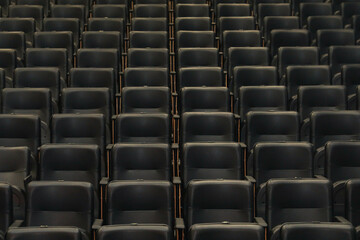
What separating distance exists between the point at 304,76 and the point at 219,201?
520 mm

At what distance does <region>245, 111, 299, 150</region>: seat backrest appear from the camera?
1.19 meters

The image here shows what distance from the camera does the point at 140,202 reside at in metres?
0.94

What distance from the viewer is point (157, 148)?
1059mm

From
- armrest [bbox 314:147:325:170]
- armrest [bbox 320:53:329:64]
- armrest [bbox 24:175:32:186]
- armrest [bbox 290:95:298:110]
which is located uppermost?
armrest [bbox 320:53:329:64]

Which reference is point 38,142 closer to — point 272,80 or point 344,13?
point 272,80

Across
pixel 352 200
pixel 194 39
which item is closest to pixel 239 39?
pixel 194 39

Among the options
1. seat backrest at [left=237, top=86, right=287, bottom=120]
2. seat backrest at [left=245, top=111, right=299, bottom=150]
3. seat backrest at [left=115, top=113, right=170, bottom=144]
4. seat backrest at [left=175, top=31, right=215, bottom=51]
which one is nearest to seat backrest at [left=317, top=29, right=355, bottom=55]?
seat backrest at [left=175, top=31, right=215, bottom=51]

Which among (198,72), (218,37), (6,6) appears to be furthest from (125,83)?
(6,6)

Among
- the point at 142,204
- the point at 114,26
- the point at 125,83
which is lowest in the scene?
the point at 142,204

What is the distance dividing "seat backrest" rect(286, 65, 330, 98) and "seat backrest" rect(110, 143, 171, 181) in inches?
16.7

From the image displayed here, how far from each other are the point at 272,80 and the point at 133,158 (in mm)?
441

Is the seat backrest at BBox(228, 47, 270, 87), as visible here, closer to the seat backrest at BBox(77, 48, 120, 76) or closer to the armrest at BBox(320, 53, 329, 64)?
the armrest at BBox(320, 53, 329, 64)

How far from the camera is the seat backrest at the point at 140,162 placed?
1.05 m

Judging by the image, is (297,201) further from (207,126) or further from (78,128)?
(78,128)
